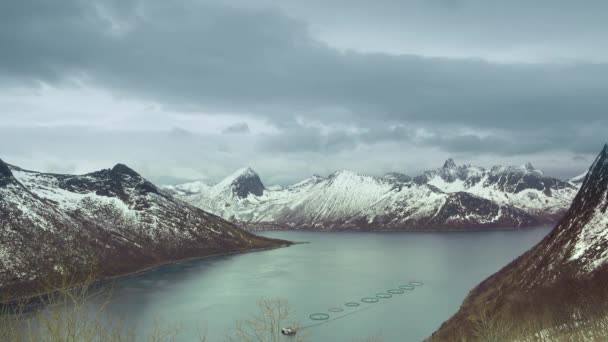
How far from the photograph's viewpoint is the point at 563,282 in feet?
317

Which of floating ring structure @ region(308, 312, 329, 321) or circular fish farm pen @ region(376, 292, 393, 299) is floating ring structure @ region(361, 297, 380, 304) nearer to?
circular fish farm pen @ region(376, 292, 393, 299)

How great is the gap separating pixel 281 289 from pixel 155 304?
162ft

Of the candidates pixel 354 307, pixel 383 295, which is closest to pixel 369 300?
pixel 383 295

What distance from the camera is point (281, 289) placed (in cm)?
18200

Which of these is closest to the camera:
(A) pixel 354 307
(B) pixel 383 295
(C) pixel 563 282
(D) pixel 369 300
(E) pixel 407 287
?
(C) pixel 563 282

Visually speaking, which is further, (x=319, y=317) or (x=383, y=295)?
(x=383, y=295)

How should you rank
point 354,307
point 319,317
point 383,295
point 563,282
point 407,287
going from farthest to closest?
point 407,287 < point 383,295 < point 354,307 < point 319,317 < point 563,282

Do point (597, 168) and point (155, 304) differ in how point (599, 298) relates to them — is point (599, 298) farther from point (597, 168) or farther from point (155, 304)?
point (155, 304)

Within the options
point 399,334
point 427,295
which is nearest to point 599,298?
point 399,334

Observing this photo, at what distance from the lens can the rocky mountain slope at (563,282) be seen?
8388cm

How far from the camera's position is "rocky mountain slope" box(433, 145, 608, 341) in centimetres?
8388

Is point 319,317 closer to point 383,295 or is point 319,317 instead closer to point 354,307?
point 354,307

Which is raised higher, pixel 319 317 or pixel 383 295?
pixel 319 317

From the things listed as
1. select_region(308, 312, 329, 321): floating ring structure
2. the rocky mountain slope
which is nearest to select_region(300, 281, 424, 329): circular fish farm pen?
select_region(308, 312, 329, 321): floating ring structure
